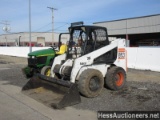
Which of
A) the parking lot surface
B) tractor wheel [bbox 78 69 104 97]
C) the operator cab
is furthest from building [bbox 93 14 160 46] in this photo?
tractor wheel [bbox 78 69 104 97]

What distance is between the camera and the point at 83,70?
28.9ft

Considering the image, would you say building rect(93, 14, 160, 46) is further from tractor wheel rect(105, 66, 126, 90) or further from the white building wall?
tractor wheel rect(105, 66, 126, 90)

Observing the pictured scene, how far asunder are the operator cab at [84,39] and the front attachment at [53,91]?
4.87 ft

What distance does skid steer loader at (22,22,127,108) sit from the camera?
27.2ft

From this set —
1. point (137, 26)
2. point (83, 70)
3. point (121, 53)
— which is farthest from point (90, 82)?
point (137, 26)

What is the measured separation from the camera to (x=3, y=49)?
4241cm

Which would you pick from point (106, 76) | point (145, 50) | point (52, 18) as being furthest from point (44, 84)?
point (52, 18)

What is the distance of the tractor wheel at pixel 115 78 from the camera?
9.37m

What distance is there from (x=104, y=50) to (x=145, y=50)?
7591mm

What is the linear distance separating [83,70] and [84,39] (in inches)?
55.7

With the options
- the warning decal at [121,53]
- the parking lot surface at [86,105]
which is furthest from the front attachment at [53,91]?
the warning decal at [121,53]

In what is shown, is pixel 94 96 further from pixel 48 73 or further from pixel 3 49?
pixel 3 49

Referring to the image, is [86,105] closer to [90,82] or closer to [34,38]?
[90,82]

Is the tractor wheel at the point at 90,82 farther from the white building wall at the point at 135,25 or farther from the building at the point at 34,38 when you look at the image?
the building at the point at 34,38
